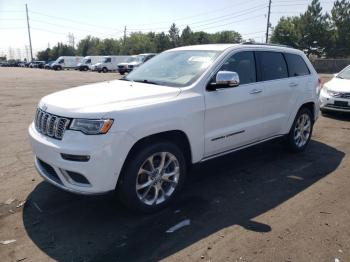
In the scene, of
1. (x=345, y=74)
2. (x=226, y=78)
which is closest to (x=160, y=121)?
(x=226, y=78)

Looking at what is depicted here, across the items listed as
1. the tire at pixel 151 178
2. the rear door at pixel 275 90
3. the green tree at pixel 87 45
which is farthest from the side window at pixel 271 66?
the green tree at pixel 87 45

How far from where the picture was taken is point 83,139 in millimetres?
3516

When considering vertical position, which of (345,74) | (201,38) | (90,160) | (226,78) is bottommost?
(90,160)

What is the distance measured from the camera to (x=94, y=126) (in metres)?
3.54

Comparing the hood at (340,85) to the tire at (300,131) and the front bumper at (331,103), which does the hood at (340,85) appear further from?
the tire at (300,131)

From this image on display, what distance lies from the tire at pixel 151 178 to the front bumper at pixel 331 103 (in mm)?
6873

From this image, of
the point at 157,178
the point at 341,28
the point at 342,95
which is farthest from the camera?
the point at 341,28

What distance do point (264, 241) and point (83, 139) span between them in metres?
2.05

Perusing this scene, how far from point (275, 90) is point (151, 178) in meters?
2.60

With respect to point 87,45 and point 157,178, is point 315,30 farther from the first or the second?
point 87,45

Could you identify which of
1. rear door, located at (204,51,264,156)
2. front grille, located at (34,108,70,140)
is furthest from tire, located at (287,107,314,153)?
A: front grille, located at (34,108,70,140)

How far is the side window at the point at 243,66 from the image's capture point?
4.88 m

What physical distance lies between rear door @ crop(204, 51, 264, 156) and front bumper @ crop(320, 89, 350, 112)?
527 centimetres

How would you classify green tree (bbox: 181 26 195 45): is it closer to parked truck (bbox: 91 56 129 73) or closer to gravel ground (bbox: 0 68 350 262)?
parked truck (bbox: 91 56 129 73)
